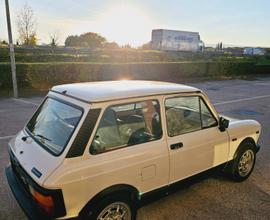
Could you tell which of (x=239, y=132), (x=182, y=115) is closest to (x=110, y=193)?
(x=182, y=115)

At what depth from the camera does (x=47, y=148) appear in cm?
243

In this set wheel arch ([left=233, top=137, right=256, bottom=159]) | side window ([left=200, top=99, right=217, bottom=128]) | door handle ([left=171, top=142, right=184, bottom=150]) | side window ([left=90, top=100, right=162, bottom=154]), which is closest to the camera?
side window ([left=90, top=100, right=162, bottom=154])

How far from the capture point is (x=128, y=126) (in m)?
2.72

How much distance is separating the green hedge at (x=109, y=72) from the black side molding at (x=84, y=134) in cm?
1077

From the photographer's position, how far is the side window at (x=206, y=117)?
3.25 meters

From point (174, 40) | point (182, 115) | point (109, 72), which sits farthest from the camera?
point (174, 40)

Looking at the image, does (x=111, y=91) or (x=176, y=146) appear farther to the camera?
(x=176, y=146)

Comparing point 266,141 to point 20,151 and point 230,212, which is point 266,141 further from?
point 20,151

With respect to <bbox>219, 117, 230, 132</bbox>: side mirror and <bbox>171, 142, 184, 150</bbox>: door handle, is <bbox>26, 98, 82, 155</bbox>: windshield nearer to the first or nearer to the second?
<bbox>171, 142, 184, 150</bbox>: door handle

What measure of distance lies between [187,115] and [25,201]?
2133mm

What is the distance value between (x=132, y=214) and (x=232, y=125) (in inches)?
78.0

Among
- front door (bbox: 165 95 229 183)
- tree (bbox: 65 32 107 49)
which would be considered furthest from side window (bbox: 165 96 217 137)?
tree (bbox: 65 32 107 49)

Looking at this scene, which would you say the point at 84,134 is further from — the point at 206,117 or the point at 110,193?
the point at 206,117

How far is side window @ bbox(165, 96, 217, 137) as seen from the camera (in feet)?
9.66
